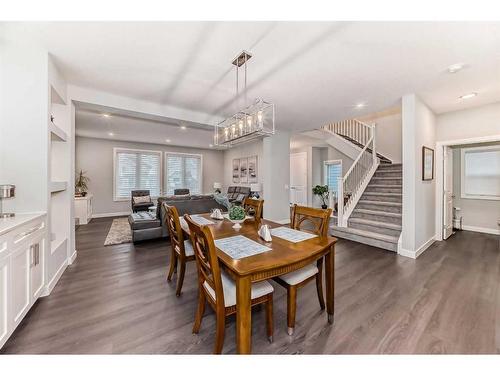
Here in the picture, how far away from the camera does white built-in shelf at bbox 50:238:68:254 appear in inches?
94.8

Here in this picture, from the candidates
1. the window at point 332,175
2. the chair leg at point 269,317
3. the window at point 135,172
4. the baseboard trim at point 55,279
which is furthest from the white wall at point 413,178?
the window at point 135,172

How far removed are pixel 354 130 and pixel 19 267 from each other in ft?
24.1

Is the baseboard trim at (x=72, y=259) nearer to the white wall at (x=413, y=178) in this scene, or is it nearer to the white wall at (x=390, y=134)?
the white wall at (x=413, y=178)

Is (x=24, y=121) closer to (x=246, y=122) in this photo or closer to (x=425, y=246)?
(x=246, y=122)

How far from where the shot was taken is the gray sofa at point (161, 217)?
12.7ft

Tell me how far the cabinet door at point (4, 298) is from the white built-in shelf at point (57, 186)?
3.52ft

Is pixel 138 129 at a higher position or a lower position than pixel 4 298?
higher

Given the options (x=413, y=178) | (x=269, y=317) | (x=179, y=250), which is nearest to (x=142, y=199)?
(x=179, y=250)

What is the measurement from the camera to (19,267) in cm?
164

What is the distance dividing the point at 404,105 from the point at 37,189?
16.4 feet

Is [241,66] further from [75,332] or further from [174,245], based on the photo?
[75,332]

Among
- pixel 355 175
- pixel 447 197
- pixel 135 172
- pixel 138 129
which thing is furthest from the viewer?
pixel 135 172
